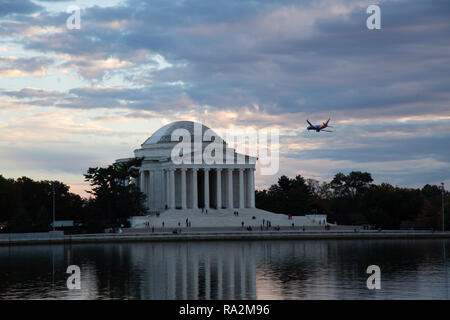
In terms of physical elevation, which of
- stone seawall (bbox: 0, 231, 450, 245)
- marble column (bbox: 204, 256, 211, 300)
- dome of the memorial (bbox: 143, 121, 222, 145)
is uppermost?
dome of the memorial (bbox: 143, 121, 222, 145)

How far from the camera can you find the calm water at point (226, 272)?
146 feet

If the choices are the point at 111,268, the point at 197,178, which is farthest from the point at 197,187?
the point at 111,268

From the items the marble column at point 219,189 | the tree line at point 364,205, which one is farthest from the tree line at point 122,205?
the marble column at point 219,189

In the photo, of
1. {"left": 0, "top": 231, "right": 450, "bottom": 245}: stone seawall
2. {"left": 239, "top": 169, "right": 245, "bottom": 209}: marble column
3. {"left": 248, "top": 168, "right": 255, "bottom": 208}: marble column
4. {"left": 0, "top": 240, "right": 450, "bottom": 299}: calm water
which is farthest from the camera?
{"left": 248, "top": 168, "right": 255, "bottom": 208}: marble column

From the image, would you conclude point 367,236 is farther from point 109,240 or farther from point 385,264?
point 385,264

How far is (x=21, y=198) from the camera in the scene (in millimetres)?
120875

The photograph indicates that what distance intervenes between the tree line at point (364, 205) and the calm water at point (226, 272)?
39.7 m

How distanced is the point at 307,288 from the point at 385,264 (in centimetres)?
1728

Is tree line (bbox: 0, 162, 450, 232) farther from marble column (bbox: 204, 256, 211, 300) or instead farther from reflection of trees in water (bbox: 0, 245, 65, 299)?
marble column (bbox: 204, 256, 211, 300)

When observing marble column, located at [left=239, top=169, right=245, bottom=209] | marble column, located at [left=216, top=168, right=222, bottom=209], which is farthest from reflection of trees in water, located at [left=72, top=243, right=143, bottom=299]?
marble column, located at [left=239, top=169, right=245, bottom=209]

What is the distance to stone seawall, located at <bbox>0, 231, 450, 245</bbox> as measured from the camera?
94.1 m

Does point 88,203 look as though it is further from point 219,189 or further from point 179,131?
point 179,131
